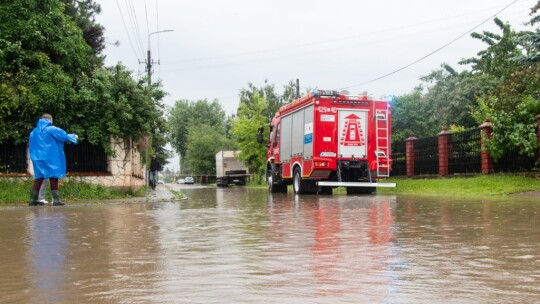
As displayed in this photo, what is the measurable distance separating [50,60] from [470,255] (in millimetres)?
14052

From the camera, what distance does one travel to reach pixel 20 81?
14703mm

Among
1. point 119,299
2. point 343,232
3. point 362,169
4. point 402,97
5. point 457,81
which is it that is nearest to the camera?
point 119,299

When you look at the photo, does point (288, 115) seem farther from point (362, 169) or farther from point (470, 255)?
point (470, 255)

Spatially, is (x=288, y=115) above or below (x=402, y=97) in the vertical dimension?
below

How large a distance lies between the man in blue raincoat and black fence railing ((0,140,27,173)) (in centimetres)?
393

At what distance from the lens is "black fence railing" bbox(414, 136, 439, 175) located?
23250 mm

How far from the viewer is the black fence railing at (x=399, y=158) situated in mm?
26344

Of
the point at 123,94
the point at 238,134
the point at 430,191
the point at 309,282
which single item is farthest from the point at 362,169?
the point at 238,134

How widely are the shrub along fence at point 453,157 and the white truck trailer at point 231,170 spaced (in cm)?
2232

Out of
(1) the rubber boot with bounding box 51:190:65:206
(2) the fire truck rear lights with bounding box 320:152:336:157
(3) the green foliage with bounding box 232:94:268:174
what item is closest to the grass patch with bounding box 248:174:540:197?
(2) the fire truck rear lights with bounding box 320:152:336:157

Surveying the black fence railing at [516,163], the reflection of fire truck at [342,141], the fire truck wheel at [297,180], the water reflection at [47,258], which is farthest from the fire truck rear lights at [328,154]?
the water reflection at [47,258]

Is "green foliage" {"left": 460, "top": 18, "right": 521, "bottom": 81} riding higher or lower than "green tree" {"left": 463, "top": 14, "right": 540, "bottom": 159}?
higher

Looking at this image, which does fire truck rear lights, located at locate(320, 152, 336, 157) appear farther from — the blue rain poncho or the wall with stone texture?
the blue rain poncho

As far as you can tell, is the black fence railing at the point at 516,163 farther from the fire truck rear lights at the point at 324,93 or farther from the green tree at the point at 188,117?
the green tree at the point at 188,117
